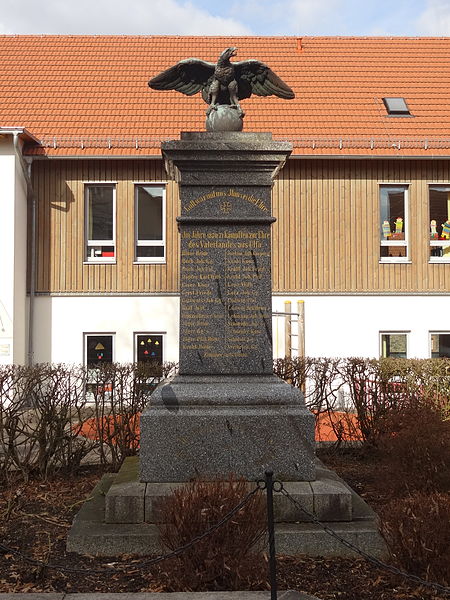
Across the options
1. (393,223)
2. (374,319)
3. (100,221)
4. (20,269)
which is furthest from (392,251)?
(20,269)

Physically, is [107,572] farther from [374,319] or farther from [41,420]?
[374,319]

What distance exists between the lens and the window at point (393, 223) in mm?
19031

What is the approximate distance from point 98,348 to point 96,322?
0.68 metres

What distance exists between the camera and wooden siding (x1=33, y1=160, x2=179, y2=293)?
18656mm

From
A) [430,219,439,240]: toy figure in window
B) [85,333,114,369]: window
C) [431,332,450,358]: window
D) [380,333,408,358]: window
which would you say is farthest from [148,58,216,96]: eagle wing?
[431,332,450,358]: window

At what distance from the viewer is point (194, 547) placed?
4.85m

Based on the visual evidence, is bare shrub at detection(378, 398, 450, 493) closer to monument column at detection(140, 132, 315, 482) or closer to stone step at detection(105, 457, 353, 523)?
stone step at detection(105, 457, 353, 523)

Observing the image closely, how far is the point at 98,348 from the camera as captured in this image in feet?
61.6

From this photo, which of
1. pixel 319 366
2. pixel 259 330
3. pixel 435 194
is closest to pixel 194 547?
pixel 259 330

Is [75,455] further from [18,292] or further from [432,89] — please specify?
[432,89]

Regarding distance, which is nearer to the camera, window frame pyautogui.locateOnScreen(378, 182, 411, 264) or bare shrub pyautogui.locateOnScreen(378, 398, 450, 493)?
bare shrub pyautogui.locateOnScreen(378, 398, 450, 493)

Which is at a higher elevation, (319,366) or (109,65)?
(109,65)

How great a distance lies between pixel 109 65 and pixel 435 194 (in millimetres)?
10326

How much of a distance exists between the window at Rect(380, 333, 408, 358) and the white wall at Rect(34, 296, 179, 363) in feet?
17.5
